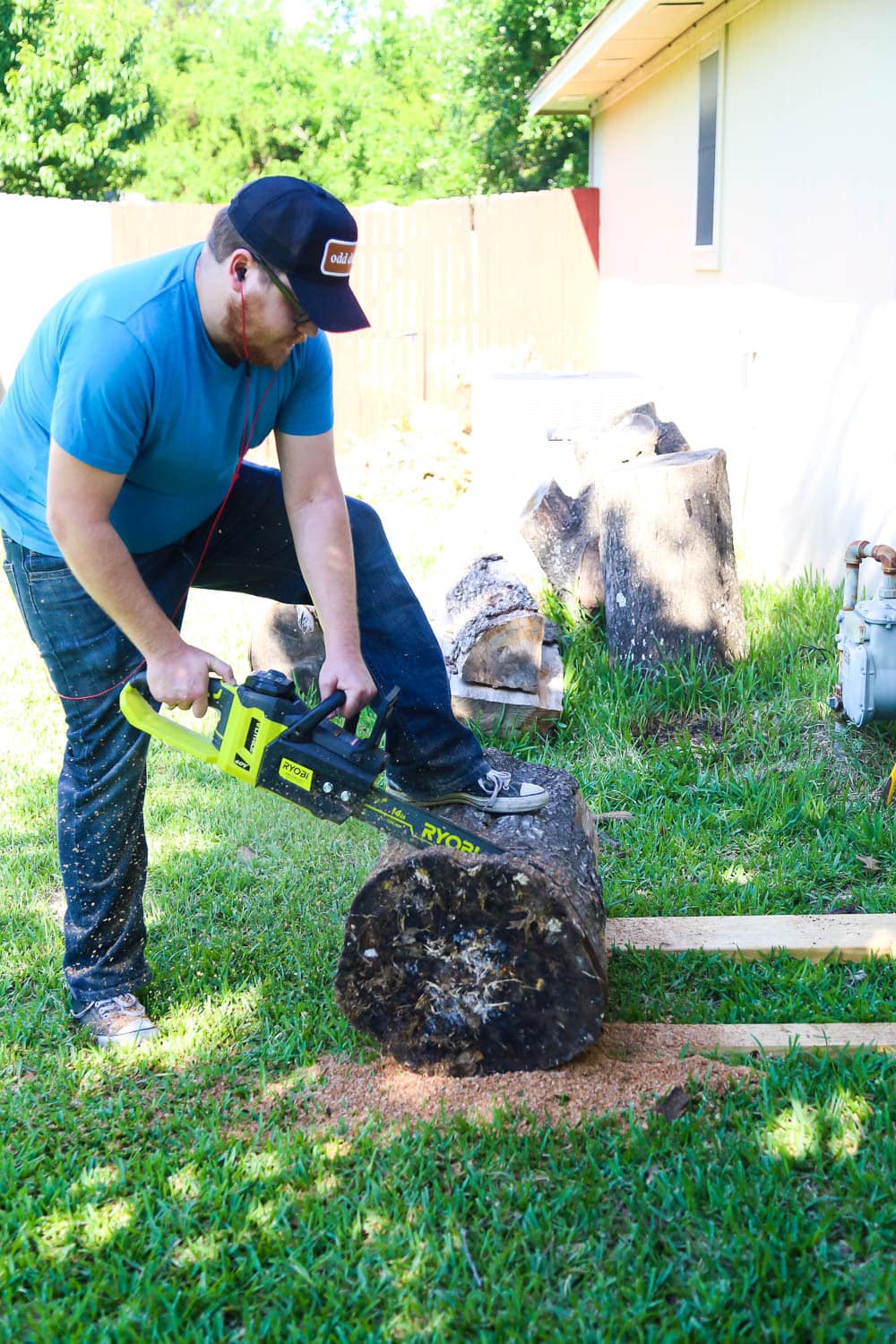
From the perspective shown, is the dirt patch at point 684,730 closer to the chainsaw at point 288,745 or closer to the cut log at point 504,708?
the cut log at point 504,708

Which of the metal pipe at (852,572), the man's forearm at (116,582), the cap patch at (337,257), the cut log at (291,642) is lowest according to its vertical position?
the cut log at (291,642)

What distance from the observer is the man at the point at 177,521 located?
2.50 m

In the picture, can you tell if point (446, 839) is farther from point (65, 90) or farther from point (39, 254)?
point (65, 90)

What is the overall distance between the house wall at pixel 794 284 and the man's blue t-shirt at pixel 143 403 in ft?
13.4

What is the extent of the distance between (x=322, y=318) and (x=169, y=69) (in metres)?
27.9

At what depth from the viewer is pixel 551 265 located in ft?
42.6

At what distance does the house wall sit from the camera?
6.07m

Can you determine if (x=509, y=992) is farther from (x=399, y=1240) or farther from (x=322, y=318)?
(x=322, y=318)

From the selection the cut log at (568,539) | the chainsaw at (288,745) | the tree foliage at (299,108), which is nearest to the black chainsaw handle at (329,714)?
the chainsaw at (288,745)

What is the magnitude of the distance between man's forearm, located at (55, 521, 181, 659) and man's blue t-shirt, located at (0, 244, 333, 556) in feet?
0.51

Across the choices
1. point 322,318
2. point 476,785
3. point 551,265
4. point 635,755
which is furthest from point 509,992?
point 551,265

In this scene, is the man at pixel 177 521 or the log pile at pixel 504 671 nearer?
the man at pixel 177 521

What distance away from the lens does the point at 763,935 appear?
3.44 metres

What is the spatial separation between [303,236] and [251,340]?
0.29 metres
